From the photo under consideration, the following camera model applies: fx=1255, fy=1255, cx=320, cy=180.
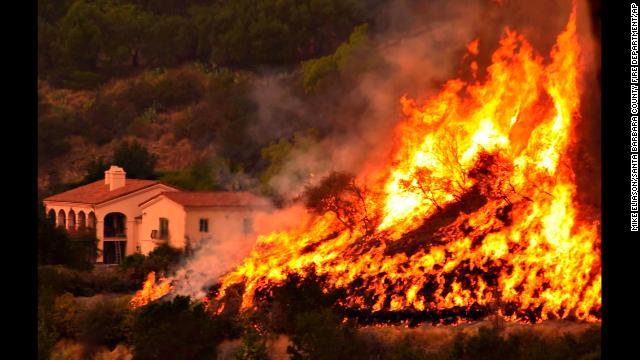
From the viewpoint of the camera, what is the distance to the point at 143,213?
62031 millimetres

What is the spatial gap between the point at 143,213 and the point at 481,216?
3335cm

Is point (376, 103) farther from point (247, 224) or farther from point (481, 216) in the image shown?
point (481, 216)

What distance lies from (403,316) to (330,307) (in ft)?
6.21

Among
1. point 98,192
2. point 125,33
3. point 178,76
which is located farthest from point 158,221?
point 125,33

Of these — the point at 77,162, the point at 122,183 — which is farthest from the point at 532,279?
the point at 77,162

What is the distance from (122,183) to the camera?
66250mm

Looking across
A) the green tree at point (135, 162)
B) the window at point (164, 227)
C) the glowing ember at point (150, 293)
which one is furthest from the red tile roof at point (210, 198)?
the glowing ember at point (150, 293)

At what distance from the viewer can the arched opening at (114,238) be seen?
63469 mm

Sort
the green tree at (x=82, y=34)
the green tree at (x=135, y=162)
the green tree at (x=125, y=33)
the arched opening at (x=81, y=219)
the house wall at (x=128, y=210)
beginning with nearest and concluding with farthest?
1. the house wall at (x=128, y=210)
2. the arched opening at (x=81, y=219)
3. the green tree at (x=135, y=162)
4. the green tree at (x=82, y=34)
5. the green tree at (x=125, y=33)

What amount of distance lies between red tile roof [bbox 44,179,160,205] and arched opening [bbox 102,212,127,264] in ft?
3.81

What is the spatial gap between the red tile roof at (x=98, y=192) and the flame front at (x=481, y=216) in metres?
30.6

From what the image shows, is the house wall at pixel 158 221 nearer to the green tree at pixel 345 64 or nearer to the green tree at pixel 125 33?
the green tree at pixel 345 64

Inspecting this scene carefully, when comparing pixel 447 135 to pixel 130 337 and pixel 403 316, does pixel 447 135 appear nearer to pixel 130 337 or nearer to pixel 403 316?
pixel 403 316

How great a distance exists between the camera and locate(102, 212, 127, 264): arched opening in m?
63.5
